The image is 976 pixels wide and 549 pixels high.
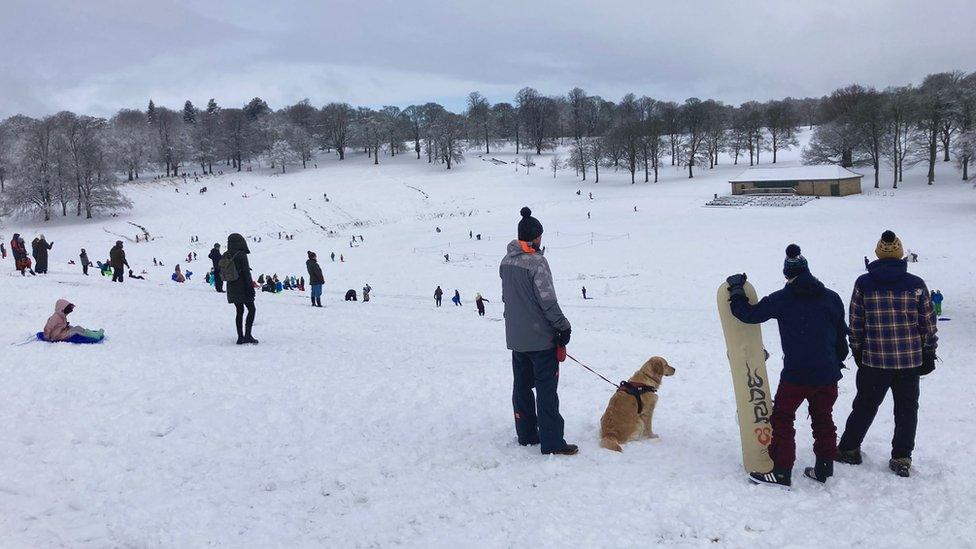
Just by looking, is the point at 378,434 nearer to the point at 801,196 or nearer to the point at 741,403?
the point at 741,403

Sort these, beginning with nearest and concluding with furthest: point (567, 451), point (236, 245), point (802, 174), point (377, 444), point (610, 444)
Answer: point (567, 451)
point (610, 444)
point (377, 444)
point (236, 245)
point (802, 174)

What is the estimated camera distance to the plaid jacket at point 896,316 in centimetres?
490

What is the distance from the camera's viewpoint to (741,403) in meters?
5.29

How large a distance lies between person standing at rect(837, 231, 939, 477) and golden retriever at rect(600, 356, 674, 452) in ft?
5.98

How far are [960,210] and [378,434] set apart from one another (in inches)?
2138

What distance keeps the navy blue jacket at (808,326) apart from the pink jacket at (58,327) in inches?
427

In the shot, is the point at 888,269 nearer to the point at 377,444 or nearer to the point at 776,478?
the point at 776,478

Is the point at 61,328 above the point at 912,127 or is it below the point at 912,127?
below

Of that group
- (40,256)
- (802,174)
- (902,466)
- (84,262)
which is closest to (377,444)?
(902,466)

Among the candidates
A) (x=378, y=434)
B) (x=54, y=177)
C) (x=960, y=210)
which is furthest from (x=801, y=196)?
(x=54, y=177)

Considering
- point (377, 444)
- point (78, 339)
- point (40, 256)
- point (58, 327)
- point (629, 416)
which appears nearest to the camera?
point (629, 416)

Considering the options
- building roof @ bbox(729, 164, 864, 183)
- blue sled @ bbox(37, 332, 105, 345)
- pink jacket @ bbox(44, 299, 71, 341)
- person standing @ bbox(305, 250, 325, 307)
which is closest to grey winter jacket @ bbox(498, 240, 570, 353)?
blue sled @ bbox(37, 332, 105, 345)

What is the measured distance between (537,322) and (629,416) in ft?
4.88

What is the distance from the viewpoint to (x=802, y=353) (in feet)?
15.8
